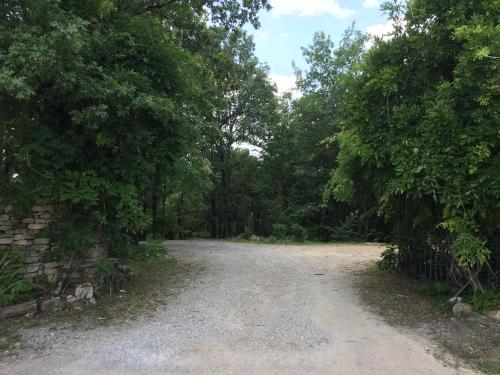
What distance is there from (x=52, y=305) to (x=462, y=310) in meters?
6.22

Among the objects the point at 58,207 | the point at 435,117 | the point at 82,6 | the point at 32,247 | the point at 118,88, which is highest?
the point at 82,6

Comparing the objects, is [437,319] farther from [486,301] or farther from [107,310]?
[107,310]

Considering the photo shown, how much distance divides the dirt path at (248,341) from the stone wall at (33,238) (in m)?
1.70

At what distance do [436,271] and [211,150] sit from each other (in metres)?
18.1

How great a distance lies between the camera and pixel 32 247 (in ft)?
20.8

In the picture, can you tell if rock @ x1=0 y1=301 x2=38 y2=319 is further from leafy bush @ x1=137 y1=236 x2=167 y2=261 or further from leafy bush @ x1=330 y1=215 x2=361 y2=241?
leafy bush @ x1=330 y1=215 x2=361 y2=241

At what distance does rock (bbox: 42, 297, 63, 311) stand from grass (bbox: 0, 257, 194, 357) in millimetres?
103

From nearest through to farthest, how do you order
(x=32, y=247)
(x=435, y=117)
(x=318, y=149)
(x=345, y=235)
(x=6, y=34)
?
(x=6, y=34), (x=435, y=117), (x=32, y=247), (x=345, y=235), (x=318, y=149)

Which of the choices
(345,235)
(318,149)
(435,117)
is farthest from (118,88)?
(318,149)

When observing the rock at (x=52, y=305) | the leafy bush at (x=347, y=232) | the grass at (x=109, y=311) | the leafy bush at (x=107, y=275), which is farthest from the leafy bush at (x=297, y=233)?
the rock at (x=52, y=305)

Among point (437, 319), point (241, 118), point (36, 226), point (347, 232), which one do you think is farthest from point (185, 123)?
point (241, 118)

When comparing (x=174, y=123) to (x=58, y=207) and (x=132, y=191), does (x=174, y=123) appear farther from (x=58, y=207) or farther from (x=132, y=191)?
(x=58, y=207)

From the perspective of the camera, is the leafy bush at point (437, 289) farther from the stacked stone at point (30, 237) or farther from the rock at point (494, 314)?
the stacked stone at point (30, 237)

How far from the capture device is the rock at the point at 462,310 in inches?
224
